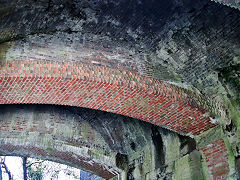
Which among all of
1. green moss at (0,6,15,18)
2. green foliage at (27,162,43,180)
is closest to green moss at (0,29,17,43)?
green moss at (0,6,15,18)

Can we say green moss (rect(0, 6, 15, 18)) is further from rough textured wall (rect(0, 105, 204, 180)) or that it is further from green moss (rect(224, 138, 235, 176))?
green moss (rect(224, 138, 235, 176))

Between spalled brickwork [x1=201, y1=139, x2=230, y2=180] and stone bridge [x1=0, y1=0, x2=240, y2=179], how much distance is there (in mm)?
17

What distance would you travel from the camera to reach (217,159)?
14.7 ft

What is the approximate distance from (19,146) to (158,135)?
3154 mm

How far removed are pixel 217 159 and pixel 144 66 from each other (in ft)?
7.04

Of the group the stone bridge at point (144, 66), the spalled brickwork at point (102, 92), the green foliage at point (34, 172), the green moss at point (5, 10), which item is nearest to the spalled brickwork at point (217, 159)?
the stone bridge at point (144, 66)

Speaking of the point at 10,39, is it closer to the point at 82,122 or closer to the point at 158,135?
the point at 82,122

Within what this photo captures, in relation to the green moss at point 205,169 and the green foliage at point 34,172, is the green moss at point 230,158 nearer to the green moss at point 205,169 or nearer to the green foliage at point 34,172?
the green moss at point 205,169

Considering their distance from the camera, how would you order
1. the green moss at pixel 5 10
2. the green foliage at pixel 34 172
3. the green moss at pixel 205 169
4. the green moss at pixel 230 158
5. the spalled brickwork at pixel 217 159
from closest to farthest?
the green moss at pixel 5 10
the green moss at pixel 230 158
the spalled brickwork at pixel 217 159
the green moss at pixel 205 169
the green foliage at pixel 34 172

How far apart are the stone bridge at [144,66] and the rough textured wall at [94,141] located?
0.07m

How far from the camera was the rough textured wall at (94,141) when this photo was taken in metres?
5.58

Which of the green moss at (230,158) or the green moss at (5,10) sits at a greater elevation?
the green moss at (5,10)

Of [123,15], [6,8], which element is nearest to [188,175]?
[123,15]

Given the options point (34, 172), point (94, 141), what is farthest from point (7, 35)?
point (34, 172)
